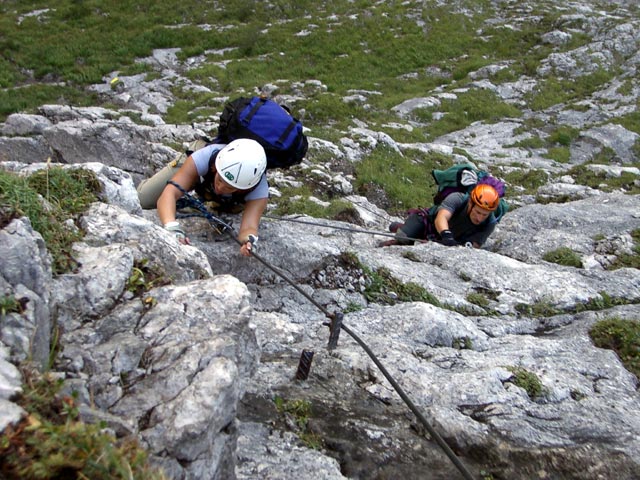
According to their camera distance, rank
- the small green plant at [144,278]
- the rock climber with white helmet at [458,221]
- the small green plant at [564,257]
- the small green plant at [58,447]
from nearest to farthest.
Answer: the small green plant at [58,447]
the small green plant at [144,278]
the rock climber with white helmet at [458,221]
the small green plant at [564,257]

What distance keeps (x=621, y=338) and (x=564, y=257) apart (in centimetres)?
397

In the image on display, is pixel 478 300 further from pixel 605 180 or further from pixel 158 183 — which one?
pixel 605 180

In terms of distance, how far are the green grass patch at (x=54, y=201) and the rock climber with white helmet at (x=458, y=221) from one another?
662 cm

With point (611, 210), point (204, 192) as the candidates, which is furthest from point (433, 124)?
point (204, 192)

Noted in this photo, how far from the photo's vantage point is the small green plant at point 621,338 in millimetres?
6547

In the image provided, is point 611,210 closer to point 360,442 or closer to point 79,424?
point 360,442

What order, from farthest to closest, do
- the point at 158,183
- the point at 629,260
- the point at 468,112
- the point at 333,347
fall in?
the point at 468,112 < the point at 629,260 < the point at 158,183 < the point at 333,347

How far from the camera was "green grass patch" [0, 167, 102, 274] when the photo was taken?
3.81m

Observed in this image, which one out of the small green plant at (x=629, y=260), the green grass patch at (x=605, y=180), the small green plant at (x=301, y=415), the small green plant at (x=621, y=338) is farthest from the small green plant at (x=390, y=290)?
the green grass patch at (x=605, y=180)

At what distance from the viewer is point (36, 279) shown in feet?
11.4

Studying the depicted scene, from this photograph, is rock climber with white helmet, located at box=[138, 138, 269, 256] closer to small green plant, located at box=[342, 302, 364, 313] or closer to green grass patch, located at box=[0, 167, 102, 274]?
green grass patch, located at box=[0, 167, 102, 274]

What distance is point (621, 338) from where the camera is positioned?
6.88m

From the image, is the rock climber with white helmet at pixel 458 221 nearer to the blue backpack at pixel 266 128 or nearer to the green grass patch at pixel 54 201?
the blue backpack at pixel 266 128

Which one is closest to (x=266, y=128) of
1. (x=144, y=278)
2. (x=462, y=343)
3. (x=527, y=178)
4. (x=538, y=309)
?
(x=144, y=278)
